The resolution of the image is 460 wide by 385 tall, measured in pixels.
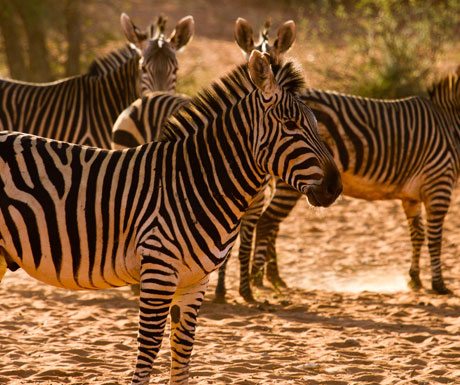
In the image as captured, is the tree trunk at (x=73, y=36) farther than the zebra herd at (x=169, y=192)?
Yes

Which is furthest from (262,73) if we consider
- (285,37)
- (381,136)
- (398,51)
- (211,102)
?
(398,51)

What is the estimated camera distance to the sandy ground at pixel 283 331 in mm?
5590

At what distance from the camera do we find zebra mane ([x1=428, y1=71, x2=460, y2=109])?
29.1 ft

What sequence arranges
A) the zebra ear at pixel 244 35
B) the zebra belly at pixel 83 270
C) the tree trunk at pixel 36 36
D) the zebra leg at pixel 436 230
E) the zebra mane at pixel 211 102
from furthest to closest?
the tree trunk at pixel 36 36
the zebra ear at pixel 244 35
the zebra leg at pixel 436 230
the zebra mane at pixel 211 102
the zebra belly at pixel 83 270

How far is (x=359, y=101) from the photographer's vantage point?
8555 millimetres

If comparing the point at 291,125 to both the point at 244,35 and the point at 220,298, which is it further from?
the point at 244,35

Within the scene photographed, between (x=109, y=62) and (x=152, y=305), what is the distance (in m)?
5.71

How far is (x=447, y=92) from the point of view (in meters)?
8.94

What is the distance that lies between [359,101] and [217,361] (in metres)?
4.06

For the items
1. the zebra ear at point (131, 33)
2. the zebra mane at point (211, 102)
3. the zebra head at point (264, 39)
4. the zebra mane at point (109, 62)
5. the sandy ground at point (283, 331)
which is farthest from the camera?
the zebra mane at point (109, 62)

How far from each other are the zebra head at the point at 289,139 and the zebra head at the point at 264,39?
358 cm

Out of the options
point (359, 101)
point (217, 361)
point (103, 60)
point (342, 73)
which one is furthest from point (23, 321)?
point (342, 73)

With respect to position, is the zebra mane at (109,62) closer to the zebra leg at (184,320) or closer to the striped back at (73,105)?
the striped back at (73,105)

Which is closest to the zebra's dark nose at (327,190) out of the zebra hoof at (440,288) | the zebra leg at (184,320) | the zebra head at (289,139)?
the zebra head at (289,139)
